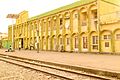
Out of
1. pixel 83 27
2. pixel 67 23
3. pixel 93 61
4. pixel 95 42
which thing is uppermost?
pixel 67 23

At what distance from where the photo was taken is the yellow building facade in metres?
24.1

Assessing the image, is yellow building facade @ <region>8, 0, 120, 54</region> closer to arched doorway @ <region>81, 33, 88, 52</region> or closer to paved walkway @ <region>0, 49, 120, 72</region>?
arched doorway @ <region>81, 33, 88, 52</region>

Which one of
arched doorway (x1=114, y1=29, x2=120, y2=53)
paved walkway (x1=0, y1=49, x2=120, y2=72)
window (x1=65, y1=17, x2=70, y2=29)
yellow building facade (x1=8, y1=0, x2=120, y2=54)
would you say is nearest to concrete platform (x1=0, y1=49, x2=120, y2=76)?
paved walkway (x1=0, y1=49, x2=120, y2=72)

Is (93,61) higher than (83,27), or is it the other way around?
(83,27)

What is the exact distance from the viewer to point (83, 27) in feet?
93.3

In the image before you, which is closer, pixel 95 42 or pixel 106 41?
pixel 106 41

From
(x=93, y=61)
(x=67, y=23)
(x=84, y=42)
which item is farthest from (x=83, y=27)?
(x=93, y=61)

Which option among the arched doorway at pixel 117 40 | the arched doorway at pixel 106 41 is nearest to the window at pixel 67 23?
the arched doorway at pixel 106 41

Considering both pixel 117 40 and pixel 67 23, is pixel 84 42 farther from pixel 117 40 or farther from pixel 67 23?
pixel 117 40

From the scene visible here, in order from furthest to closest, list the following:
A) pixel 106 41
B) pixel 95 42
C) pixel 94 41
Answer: pixel 94 41
pixel 95 42
pixel 106 41

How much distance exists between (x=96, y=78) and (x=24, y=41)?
127ft

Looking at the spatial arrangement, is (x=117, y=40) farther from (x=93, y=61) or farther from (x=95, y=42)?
(x=93, y=61)

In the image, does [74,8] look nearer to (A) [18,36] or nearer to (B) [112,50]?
(B) [112,50]

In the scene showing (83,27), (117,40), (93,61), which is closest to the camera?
(93,61)
